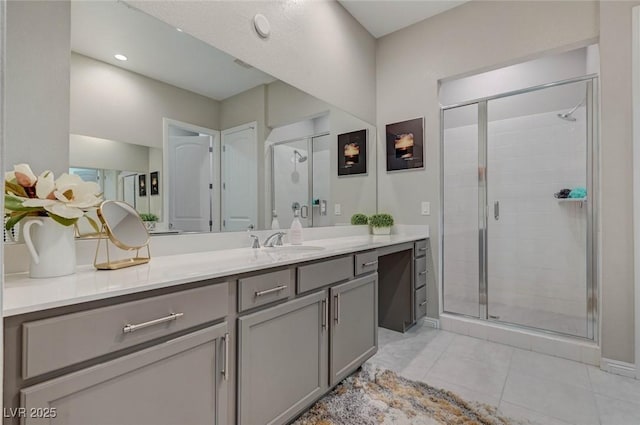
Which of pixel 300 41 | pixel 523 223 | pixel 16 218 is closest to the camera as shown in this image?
pixel 16 218

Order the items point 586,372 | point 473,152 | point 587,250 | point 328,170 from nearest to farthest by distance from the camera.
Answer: point 586,372, point 587,250, point 328,170, point 473,152

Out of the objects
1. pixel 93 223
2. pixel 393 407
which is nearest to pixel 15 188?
pixel 93 223

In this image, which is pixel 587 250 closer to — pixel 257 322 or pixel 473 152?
pixel 473 152

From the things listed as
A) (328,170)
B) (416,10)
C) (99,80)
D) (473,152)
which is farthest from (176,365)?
(416,10)

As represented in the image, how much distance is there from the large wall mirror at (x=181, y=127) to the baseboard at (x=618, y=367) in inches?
86.4

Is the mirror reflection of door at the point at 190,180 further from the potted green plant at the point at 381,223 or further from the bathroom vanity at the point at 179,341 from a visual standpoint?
the potted green plant at the point at 381,223

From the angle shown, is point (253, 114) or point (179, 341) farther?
point (253, 114)

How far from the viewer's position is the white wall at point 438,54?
2.24m

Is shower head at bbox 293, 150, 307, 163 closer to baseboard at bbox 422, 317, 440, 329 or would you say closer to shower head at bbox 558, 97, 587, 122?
baseboard at bbox 422, 317, 440, 329

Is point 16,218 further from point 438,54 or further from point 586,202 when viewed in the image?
point 586,202

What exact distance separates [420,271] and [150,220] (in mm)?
2184

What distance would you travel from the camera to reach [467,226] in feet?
9.66

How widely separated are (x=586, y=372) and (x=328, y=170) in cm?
232

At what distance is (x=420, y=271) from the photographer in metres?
2.71
